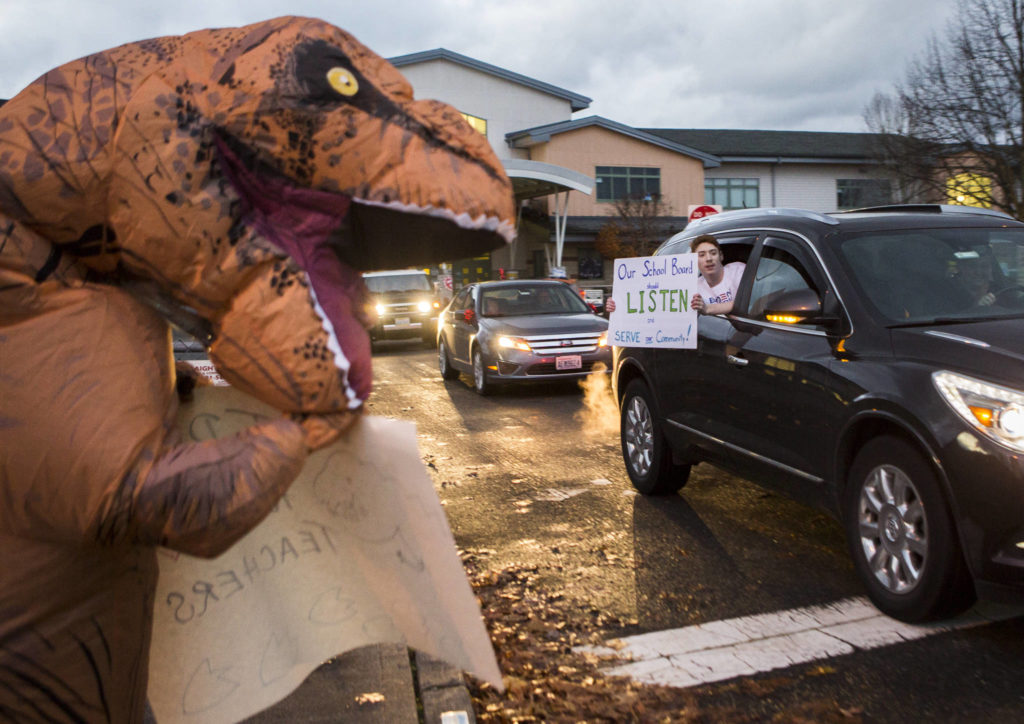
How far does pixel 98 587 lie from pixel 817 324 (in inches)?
159

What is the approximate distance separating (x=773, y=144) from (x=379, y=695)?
4550cm

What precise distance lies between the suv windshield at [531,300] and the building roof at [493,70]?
24.0m

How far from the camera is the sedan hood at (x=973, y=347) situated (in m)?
3.65

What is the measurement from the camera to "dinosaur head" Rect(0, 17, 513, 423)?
118 centimetres

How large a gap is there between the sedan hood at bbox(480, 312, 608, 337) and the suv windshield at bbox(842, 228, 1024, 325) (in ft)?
25.1

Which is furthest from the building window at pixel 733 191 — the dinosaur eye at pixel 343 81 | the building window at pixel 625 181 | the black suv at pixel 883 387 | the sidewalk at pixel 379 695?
the dinosaur eye at pixel 343 81

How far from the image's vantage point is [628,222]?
36969mm

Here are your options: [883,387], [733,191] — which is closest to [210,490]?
[883,387]

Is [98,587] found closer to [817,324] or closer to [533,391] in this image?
[817,324]

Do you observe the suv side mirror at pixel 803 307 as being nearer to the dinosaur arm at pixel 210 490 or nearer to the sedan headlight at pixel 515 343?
the dinosaur arm at pixel 210 490

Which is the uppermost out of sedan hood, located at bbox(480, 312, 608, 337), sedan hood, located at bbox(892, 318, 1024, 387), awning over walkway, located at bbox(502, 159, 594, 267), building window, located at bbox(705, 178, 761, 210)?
building window, located at bbox(705, 178, 761, 210)

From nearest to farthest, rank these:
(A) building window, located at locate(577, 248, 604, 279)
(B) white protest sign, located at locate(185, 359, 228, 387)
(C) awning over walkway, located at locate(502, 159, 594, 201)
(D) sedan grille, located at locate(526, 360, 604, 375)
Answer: (B) white protest sign, located at locate(185, 359, 228, 387) → (D) sedan grille, located at locate(526, 360, 604, 375) → (C) awning over walkway, located at locate(502, 159, 594, 201) → (A) building window, located at locate(577, 248, 604, 279)

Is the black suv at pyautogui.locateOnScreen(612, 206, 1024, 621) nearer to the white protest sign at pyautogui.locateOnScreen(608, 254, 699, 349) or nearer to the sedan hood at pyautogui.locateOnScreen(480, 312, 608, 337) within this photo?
the white protest sign at pyautogui.locateOnScreen(608, 254, 699, 349)

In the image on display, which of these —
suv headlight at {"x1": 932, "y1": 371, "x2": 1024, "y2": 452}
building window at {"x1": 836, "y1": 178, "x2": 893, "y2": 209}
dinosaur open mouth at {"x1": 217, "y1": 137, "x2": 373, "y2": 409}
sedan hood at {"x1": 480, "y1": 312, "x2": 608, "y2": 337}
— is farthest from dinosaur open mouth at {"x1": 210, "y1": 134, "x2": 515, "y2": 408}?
building window at {"x1": 836, "y1": 178, "x2": 893, "y2": 209}
